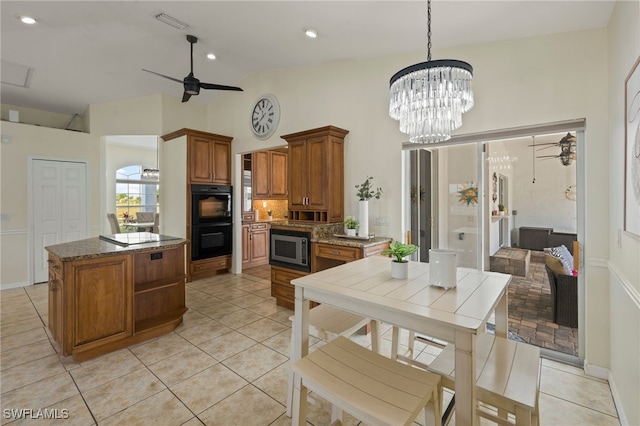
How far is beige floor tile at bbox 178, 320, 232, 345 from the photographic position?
3012 mm

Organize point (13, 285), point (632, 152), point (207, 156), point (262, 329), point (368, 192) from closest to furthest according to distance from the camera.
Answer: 1. point (632, 152)
2. point (262, 329)
3. point (368, 192)
4. point (13, 285)
5. point (207, 156)

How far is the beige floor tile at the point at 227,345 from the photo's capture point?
272 centimetres

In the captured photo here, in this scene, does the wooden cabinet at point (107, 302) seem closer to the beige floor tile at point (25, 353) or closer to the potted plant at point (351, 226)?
the beige floor tile at point (25, 353)

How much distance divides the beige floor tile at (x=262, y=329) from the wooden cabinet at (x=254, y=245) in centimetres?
265

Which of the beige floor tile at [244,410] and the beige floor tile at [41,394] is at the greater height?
the beige floor tile at [41,394]

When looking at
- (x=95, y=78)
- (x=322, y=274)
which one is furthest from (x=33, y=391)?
(x=95, y=78)

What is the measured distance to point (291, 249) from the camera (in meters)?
3.75

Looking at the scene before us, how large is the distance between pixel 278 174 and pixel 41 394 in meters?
5.15

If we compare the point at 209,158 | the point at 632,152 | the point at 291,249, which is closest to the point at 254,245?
the point at 209,158

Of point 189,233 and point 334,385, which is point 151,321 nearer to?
point 189,233

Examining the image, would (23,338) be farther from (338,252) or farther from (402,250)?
(402,250)

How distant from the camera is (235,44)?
396cm

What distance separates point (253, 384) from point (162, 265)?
1810mm

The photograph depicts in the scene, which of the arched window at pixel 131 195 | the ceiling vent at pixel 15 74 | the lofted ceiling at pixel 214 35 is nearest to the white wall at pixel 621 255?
the lofted ceiling at pixel 214 35
